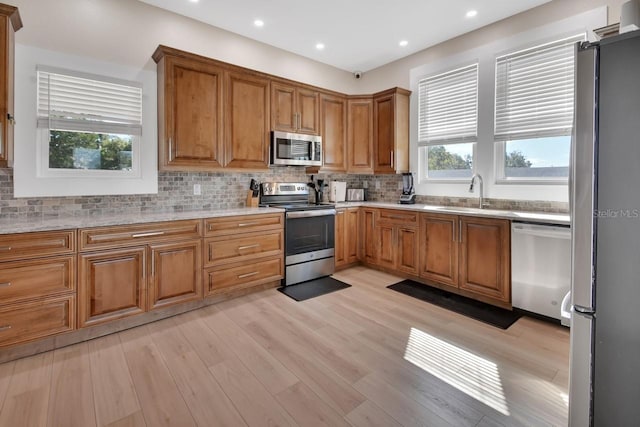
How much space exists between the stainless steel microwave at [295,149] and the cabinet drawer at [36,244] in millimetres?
2142

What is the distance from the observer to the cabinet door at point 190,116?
121 inches

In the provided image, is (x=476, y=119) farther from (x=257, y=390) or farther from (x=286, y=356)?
(x=257, y=390)

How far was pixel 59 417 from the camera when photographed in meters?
1.65

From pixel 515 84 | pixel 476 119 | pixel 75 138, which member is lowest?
pixel 75 138

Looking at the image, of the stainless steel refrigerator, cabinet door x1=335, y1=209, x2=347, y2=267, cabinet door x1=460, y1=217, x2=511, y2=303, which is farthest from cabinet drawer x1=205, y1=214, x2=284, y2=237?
the stainless steel refrigerator

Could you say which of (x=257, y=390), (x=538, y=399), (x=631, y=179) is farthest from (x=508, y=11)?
(x=257, y=390)

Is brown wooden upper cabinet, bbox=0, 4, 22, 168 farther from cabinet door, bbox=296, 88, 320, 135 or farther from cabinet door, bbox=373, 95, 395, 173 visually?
cabinet door, bbox=373, 95, 395, 173

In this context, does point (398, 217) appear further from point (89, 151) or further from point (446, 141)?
point (89, 151)

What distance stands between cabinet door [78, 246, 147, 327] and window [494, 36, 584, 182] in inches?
152

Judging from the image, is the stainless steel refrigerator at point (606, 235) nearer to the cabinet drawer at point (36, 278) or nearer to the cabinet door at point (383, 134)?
the cabinet drawer at point (36, 278)

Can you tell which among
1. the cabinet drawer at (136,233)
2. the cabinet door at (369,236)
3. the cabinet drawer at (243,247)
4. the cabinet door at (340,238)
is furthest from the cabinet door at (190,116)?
the cabinet door at (369,236)

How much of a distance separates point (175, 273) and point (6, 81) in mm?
1883

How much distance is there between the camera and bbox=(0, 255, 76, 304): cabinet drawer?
84.0 inches

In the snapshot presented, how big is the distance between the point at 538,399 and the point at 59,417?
2.61 metres
